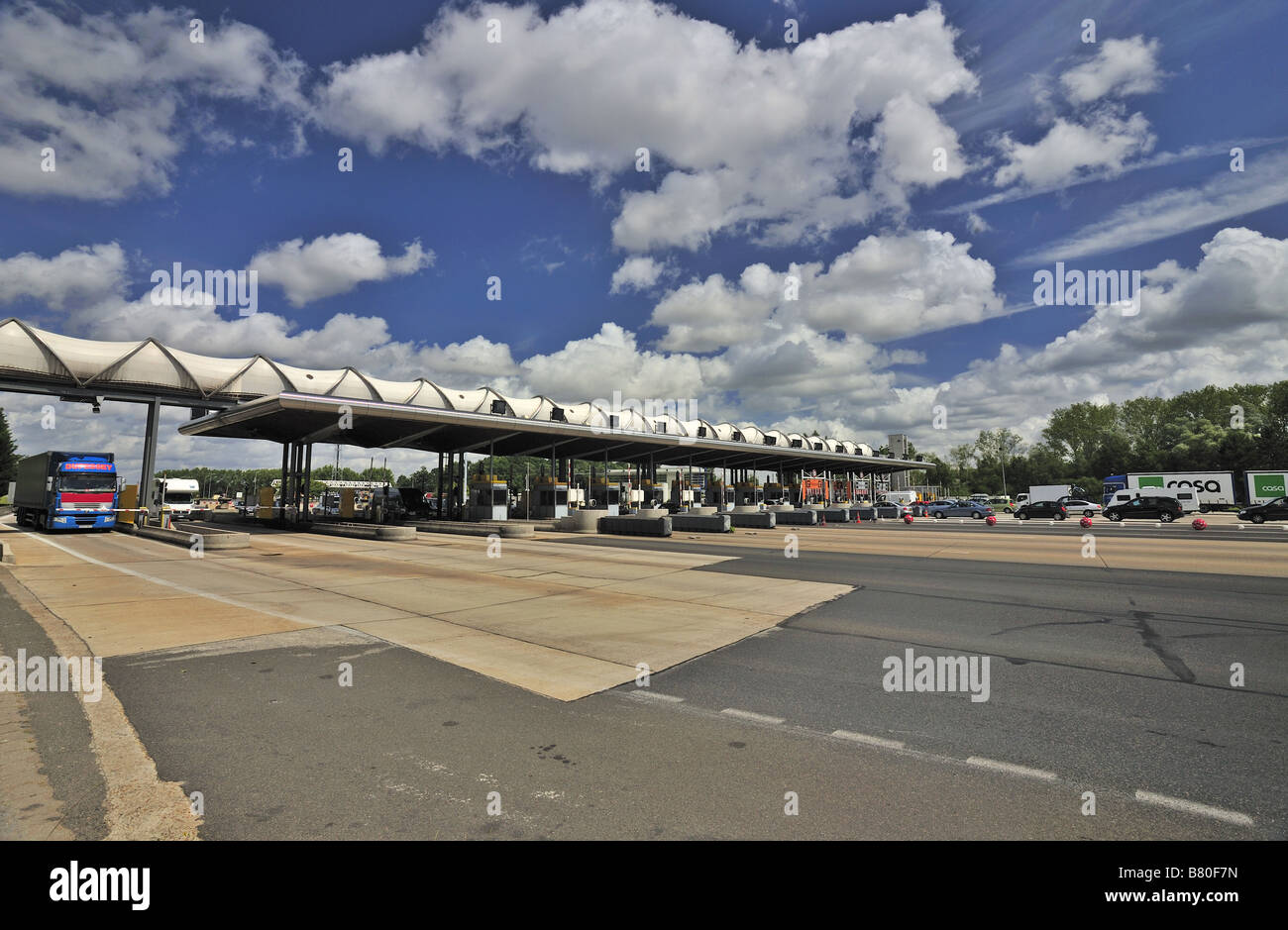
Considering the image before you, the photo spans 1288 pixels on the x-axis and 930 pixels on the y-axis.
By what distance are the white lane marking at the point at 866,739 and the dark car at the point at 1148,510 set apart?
46.4 meters

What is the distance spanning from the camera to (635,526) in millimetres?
29734

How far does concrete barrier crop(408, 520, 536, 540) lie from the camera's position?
28281 mm

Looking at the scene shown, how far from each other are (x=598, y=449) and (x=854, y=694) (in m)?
45.6

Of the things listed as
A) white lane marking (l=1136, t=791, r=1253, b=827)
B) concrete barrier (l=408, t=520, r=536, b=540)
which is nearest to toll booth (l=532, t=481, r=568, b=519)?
concrete barrier (l=408, t=520, r=536, b=540)

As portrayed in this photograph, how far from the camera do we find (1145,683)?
6324 millimetres

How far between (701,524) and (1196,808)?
92.7 ft

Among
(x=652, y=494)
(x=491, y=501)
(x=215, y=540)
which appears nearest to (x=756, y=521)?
(x=491, y=501)

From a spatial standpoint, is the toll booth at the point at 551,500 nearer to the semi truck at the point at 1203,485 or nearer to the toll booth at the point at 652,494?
the toll booth at the point at 652,494

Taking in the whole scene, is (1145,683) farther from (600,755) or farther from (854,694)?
(600,755)

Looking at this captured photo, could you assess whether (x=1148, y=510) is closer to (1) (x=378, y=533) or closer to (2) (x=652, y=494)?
(2) (x=652, y=494)

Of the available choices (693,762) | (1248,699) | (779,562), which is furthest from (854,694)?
(779,562)

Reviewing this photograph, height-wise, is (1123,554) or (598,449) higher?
(598,449)

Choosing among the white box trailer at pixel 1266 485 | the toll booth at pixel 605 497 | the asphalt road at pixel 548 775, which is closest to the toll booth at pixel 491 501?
the toll booth at pixel 605 497

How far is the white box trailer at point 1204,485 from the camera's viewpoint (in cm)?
5659
